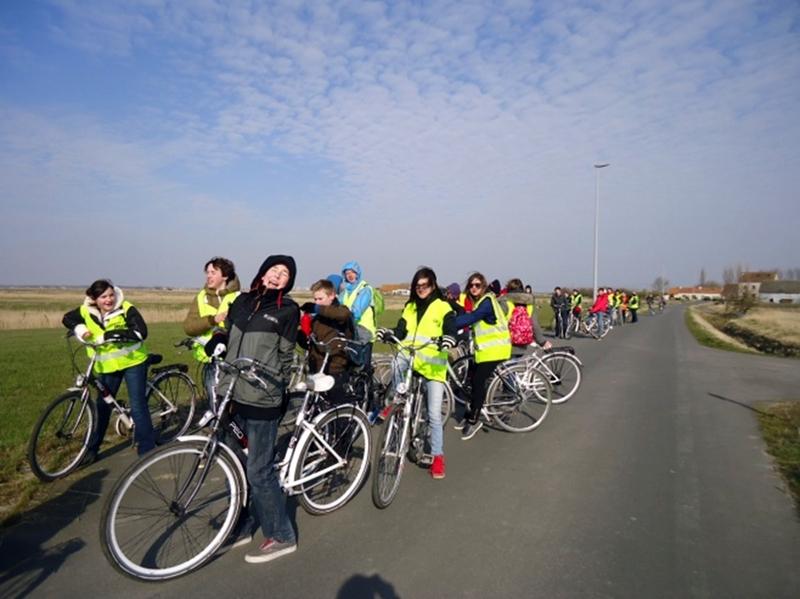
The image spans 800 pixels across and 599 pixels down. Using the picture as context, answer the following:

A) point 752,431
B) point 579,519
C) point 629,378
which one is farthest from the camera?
point 629,378

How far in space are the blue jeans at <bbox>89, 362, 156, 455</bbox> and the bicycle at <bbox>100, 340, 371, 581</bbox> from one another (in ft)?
5.20

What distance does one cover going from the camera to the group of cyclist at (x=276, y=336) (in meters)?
3.17

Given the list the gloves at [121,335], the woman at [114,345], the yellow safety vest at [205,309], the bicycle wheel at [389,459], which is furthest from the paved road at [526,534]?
the yellow safety vest at [205,309]

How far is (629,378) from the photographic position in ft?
32.2

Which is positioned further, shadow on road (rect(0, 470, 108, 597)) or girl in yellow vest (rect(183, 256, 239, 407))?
girl in yellow vest (rect(183, 256, 239, 407))

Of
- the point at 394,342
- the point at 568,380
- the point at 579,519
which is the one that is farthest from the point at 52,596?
the point at 568,380

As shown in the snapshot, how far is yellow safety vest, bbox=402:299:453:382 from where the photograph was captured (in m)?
4.52

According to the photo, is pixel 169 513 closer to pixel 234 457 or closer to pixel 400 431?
pixel 234 457

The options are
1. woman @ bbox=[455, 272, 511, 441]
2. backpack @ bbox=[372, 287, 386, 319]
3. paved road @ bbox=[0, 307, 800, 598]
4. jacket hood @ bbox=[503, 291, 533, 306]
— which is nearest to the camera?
paved road @ bbox=[0, 307, 800, 598]

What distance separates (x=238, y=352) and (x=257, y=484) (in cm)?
89

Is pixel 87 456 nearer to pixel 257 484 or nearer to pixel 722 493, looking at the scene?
pixel 257 484

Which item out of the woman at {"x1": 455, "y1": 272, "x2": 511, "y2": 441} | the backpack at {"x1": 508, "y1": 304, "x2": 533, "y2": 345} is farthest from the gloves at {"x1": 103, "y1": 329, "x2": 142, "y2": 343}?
the backpack at {"x1": 508, "y1": 304, "x2": 533, "y2": 345}

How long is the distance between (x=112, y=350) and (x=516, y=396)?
188 inches

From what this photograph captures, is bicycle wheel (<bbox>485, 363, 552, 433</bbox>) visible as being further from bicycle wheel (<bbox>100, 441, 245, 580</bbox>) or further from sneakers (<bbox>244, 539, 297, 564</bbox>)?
bicycle wheel (<bbox>100, 441, 245, 580</bbox>)
